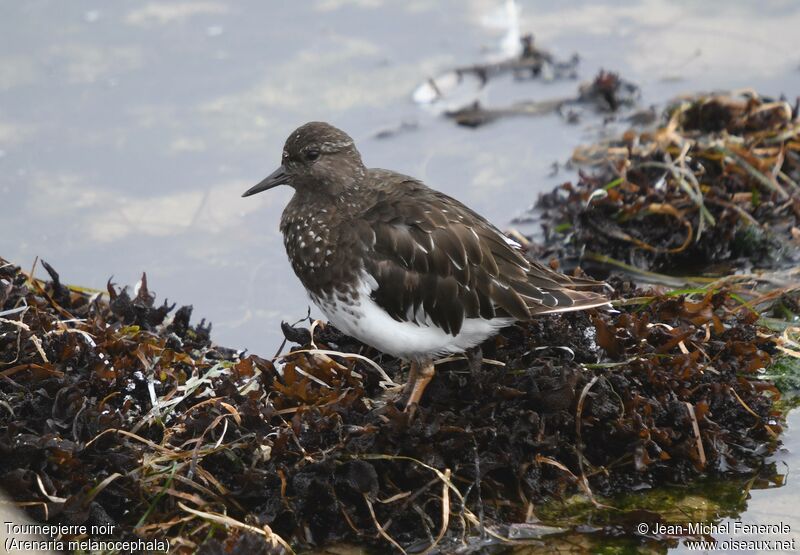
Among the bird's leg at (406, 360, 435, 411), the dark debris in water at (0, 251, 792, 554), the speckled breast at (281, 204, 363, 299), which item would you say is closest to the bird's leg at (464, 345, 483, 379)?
the dark debris in water at (0, 251, 792, 554)

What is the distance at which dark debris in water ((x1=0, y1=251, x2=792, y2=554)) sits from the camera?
138 inches

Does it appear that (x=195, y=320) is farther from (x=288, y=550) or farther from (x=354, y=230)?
(x=288, y=550)

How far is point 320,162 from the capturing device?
4219mm

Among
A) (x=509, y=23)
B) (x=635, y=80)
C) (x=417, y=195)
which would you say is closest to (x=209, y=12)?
(x=509, y=23)

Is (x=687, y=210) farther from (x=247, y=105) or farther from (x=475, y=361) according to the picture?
(x=247, y=105)

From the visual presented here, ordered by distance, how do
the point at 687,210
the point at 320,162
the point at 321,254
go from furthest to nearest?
1. the point at 687,210
2. the point at 320,162
3. the point at 321,254

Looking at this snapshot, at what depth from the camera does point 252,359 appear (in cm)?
403

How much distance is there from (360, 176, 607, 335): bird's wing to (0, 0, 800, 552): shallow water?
151 cm

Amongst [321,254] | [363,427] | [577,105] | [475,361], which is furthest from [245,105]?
[363,427]

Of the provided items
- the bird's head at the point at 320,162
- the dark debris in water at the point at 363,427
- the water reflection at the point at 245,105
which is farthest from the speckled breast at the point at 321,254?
the water reflection at the point at 245,105

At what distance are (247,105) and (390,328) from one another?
353 cm

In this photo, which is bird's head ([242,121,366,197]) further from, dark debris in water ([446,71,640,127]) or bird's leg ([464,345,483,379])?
dark debris in water ([446,71,640,127])

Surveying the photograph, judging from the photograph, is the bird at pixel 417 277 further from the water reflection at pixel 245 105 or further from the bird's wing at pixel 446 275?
the water reflection at pixel 245 105

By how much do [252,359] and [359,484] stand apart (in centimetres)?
74
